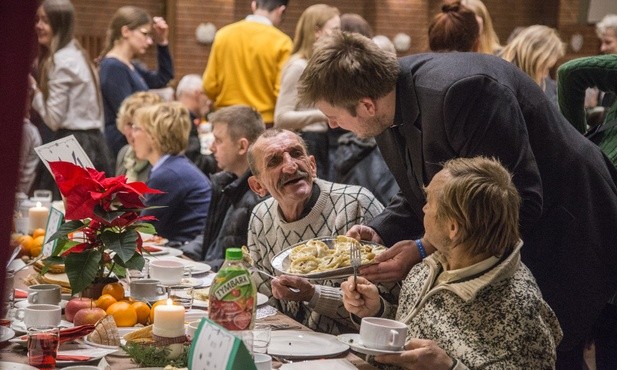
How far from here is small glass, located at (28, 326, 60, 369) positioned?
1.79 m

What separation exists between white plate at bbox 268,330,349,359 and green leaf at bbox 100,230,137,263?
18.1 inches

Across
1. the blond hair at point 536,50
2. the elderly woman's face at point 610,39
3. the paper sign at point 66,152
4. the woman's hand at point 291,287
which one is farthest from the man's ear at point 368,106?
the elderly woman's face at point 610,39

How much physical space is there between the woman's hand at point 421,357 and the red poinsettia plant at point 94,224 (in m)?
0.83

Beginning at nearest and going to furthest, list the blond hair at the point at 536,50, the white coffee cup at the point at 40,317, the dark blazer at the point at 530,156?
the white coffee cup at the point at 40,317 → the dark blazer at the point at 530,156 → the blond hair at the point at 536,50

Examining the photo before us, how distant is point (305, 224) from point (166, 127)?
1.76 meters

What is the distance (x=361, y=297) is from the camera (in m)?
2.20

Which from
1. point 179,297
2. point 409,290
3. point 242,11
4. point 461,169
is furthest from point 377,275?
point 242,11

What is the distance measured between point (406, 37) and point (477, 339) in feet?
28.4

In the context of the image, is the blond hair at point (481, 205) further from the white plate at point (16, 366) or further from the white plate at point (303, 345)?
the white plate at point (16, 366)

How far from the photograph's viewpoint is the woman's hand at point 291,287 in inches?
91.9

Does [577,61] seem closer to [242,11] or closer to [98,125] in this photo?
[98,125]

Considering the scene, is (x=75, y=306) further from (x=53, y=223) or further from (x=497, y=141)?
(x=497, y=141)

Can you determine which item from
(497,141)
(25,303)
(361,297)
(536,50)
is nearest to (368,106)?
(497,141)

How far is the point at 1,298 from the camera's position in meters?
0.32
